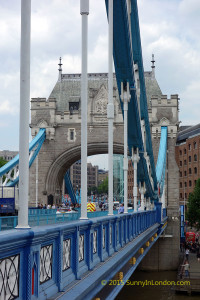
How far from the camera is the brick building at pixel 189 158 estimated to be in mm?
66062

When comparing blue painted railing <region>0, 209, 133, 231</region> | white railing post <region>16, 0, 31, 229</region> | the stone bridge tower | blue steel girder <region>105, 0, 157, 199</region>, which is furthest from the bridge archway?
white railing post <region>16, 0, 31, 229</region>

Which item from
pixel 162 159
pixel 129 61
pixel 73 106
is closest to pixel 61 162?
pixel 73 106

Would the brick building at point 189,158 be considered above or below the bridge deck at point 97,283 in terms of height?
above

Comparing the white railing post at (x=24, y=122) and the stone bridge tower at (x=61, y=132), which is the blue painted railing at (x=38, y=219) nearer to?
the white railing post at (x=24, y=122)

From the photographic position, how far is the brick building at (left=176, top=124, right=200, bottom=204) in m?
66.1

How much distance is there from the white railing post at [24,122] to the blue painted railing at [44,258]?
0.84ft

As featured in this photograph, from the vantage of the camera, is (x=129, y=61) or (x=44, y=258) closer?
(x=44, y=258)

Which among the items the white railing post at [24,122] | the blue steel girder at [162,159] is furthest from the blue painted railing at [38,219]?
the blue steel girder at [162,159]

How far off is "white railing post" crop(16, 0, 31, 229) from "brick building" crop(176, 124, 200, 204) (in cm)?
A: 6078

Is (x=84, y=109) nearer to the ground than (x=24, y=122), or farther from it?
farther from it

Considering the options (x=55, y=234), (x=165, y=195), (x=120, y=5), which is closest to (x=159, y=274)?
(x=165, y=195)

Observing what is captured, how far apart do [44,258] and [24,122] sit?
1254 mm

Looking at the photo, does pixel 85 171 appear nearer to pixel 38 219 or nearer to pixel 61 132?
pixel 38 219

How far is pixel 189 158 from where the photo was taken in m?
68.9
